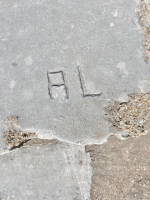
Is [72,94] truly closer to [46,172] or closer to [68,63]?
[68,63]

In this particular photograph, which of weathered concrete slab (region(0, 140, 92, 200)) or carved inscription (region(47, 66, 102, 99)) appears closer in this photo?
carved inscription (region(47, 66, 102, 99))

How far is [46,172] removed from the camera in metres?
2.46

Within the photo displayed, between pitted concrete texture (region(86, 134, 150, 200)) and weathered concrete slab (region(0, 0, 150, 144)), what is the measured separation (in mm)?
235

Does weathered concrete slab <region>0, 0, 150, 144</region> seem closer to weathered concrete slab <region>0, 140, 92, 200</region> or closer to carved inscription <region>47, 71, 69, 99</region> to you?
carved inscription <region>47, 71, 69, 99</region>

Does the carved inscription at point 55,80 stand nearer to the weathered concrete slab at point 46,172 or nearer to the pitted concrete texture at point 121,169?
the weathered concrete slab at point 46,172

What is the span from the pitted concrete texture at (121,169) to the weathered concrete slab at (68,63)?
24 cm

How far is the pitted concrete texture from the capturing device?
2.37 meters

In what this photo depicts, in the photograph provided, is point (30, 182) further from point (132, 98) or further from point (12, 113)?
point (132, 98)

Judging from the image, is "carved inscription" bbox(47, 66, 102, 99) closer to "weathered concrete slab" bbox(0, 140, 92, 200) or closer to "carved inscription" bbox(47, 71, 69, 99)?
"carved inscription" bbox(47, 71, 69, 99)

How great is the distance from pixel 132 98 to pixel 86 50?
54 centimetres

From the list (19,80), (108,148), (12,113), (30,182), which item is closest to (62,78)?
(19,80)

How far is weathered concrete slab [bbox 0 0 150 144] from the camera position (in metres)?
2.21

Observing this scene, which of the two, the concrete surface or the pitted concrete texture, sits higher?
the concrete surface

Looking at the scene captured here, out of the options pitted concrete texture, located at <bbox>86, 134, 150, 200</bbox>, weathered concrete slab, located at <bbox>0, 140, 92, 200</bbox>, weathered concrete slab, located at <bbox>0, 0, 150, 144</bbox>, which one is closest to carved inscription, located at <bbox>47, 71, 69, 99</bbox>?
weathered concrete slab, located at <bbox>0, 0, 150, 144</bbox>
